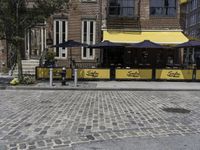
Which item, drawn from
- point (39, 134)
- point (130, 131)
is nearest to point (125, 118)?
point (130, 131)

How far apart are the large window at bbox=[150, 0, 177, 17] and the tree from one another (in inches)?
394

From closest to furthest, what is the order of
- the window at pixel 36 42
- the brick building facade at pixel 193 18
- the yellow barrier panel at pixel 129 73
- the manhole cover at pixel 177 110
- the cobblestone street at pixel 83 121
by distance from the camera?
the cobblestone street at pixel 83 121 → the manhole cover at pixel 177 110 → the yellow barrier panel at pixel 129 73 → the window at pixel 36 42 → the brick building facade at pixel 193 18

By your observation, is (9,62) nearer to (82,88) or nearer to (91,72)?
(91,72)

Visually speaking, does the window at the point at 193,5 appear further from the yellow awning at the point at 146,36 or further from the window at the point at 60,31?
the window at the point at 60,31

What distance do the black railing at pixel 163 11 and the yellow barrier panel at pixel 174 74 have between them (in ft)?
21.9

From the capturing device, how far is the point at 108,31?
2362 cm

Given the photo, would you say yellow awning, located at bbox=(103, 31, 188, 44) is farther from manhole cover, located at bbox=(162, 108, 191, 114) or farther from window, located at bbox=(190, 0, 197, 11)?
window, located at bbox=(190, 0, 197, 11)

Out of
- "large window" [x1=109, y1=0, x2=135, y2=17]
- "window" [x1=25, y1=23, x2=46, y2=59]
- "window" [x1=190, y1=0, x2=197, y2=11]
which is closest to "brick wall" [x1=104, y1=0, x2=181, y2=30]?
"large window" [x1=109, y1=0, x2=135, y2=17]

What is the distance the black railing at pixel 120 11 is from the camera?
24.4 meters

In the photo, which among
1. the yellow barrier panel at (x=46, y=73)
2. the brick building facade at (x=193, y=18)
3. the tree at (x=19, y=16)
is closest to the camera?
the tree at (x=19, y=16)

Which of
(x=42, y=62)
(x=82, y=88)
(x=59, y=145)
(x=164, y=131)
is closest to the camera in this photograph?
(x=59, y=145)

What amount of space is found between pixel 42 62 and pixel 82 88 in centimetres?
776

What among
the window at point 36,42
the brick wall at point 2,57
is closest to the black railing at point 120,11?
the window at point 36,42

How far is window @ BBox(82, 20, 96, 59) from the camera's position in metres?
23.7
